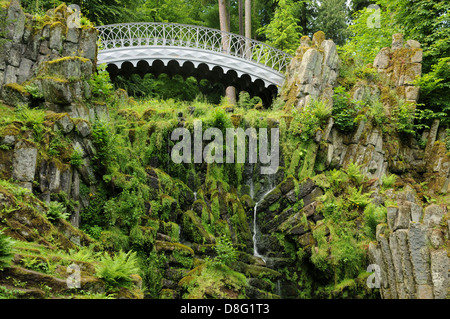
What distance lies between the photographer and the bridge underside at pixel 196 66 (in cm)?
1800

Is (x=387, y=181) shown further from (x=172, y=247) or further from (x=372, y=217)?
(x=172, y=247)

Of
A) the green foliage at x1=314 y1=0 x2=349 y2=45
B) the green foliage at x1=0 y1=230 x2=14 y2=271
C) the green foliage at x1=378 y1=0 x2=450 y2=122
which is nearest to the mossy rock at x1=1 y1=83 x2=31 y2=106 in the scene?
the green foliage at x1=0 y1=230 x2=14 y2=271

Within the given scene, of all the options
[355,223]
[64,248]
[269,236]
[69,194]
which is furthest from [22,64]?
[355,223]

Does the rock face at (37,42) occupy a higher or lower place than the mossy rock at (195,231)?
higher

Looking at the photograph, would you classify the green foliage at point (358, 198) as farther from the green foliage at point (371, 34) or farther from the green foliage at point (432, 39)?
the green foliage at point (371, 34)

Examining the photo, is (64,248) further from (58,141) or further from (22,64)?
(22,64)

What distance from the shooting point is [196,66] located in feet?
62.3

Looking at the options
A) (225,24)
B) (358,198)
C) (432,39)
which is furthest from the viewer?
(225,24)

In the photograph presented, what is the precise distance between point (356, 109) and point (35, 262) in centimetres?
1260

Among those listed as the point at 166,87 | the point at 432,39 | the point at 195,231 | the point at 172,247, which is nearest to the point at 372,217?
the point at 195,231

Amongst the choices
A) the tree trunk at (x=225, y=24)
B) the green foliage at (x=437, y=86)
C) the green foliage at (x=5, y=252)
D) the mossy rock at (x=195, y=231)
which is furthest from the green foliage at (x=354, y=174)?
the green foliage at (x=5, y=252)

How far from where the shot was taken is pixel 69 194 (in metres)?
9.21

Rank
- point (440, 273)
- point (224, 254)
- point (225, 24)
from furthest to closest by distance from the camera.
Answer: point (225, 24) → point (224, 254) → point (440, 273)

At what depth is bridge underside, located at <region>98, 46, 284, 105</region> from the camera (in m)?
18.0
